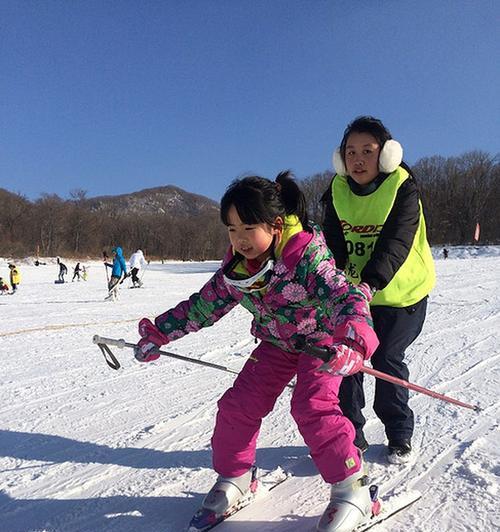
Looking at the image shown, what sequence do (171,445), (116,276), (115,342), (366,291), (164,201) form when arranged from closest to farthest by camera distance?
(366,291) → (115,342) → (171,445) → (116,276) → (164,201)

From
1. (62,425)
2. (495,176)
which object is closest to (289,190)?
(62,425)

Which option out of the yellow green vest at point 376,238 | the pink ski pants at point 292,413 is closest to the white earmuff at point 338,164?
the yellow green vest at point 376,238

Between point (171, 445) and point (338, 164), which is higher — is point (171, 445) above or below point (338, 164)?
below

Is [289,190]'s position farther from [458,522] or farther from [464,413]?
[464,413]

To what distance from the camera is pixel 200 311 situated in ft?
7.29

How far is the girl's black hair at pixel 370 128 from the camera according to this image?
95.3 inches

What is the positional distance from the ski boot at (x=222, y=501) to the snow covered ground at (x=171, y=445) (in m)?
0.07

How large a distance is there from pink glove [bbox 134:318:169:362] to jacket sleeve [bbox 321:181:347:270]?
1068mm

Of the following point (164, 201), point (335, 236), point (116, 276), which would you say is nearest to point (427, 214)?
point (116, 276)

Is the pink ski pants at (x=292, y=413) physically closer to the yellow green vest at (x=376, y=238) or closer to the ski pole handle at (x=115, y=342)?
the ski pole handle at (x=115, y=342)

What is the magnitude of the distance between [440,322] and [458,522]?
16.4ft

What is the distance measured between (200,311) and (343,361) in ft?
2.92

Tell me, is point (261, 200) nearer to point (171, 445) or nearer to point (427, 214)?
point (171, 445)

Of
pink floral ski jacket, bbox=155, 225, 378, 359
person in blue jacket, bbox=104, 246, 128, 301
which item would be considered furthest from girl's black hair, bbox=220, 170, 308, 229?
person in blue jacket, bbox=104, 246, 128, 301
